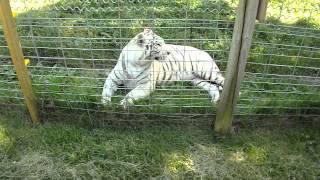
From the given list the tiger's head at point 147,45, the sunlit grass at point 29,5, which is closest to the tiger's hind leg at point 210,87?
the tiger's head at point 147,45

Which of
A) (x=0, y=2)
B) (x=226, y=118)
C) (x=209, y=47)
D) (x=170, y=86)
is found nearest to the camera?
(x=0, y=2)

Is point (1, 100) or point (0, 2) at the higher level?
point (0, 2)

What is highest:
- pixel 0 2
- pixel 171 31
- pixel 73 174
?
pixel 0 2

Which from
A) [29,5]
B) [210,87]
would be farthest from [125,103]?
[29,5]

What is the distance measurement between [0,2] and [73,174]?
138 centimetres

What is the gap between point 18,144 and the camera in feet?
10.9

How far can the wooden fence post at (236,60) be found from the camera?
2.81 metres

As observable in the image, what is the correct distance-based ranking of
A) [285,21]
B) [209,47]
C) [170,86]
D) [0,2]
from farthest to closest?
[285,21]
[209,47]
[170,86]
[0,2]

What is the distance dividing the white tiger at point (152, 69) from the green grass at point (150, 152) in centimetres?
37

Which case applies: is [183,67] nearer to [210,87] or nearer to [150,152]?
[210,87]

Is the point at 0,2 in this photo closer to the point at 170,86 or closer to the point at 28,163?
the point at 28,163

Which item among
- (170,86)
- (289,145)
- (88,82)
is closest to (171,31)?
(170,86)

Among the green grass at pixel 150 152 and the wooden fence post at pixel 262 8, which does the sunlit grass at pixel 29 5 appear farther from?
the wooden fence post at pixel 262 8

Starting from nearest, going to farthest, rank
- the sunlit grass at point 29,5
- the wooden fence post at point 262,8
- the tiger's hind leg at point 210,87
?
the wooden fence post at point 262,8 → the tiger's hind leg at point 210,87 → the sunlit grass at point 29,5
